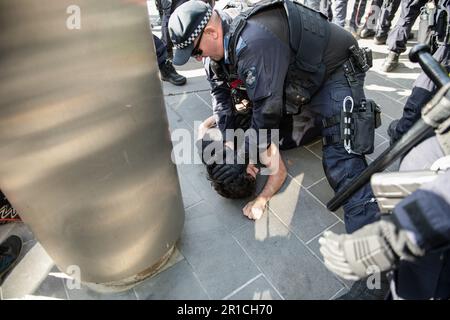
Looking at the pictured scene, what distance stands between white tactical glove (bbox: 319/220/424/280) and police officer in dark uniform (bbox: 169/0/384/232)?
0.70 metres

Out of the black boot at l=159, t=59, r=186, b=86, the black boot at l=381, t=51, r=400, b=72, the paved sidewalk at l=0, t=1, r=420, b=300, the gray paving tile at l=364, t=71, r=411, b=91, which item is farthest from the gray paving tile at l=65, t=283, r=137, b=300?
the black boot at l=381, t=51, r=400, b=72

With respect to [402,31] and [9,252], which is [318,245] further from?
[402,31]

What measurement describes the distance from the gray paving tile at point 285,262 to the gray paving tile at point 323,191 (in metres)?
0.39

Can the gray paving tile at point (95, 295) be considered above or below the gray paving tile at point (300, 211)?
below

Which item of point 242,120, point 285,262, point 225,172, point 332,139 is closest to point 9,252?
point 225,172

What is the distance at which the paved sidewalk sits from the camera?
1978mm

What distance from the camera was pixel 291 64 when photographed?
2307mm

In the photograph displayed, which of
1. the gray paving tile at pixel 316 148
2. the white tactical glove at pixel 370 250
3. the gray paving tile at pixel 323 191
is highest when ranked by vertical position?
the white tactical glove at pixel 370 250

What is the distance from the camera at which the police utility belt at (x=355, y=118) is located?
2.29 meters

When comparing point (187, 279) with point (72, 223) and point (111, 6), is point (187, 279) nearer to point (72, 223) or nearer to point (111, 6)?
point (72, 223)

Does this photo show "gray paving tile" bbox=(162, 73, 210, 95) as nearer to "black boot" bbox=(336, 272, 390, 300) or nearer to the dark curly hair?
the dark curly hair

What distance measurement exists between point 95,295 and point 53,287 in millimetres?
288

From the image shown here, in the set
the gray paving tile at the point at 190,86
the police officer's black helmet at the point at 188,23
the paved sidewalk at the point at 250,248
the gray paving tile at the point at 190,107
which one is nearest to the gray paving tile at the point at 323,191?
the paved sidewalk at the point at 250,248

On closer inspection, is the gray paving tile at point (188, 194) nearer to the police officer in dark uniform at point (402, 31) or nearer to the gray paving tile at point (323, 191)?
the gray paving tile at point (323, 191)
